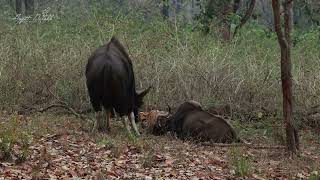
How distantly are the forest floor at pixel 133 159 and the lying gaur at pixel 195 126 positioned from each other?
42 centimetres

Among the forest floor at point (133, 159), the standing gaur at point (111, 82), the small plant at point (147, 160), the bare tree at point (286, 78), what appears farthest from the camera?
the standing gaur at point (111, 82)

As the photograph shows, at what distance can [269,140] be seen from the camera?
12.4 m

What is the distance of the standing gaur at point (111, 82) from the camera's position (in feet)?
37.5

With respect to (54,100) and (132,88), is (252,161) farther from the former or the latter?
(54,100)

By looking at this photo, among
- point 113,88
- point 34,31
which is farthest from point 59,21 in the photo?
point 113,88

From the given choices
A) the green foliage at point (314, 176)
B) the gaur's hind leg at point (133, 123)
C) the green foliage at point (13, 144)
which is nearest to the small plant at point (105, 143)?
the green foliage at point (13, 144)

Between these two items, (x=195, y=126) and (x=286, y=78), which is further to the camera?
(x=195, y=126)

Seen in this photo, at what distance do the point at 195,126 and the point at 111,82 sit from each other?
6.33 feet

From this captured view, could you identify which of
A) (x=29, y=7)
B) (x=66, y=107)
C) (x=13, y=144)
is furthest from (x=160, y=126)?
(x=29, y=7)

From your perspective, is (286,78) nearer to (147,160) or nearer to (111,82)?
(147,160)

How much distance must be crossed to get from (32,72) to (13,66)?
1.63ft

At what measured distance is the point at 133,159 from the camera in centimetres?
941

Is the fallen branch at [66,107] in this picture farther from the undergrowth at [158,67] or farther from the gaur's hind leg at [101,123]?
the gaur's hind leg at [101,123]

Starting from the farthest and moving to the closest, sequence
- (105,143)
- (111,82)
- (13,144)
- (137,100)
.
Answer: (137,100), (111,82), (105,143), (13,144)
